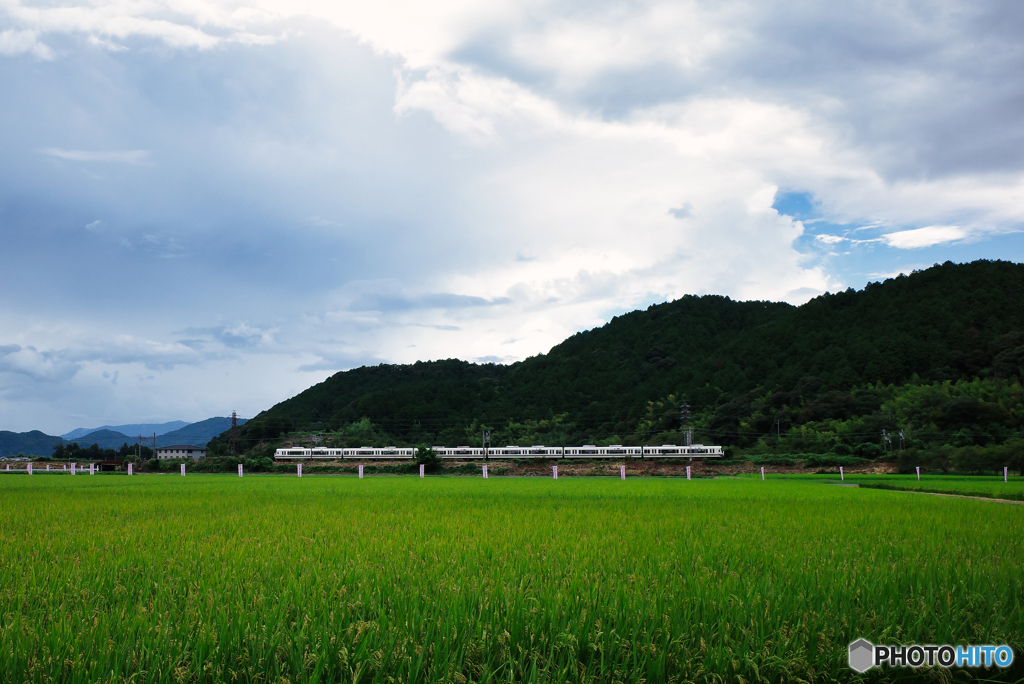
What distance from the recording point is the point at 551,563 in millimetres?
4949

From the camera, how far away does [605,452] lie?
56.6 m

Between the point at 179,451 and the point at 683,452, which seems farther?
the point at 179,451

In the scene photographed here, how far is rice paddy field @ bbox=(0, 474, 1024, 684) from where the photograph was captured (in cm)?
264

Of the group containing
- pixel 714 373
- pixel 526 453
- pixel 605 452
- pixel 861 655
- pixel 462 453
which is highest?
pixel 714 373

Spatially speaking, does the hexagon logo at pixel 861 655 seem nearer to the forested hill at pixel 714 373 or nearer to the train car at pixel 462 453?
the train car at pixel 462 453

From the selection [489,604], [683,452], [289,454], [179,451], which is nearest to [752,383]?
[683,452]

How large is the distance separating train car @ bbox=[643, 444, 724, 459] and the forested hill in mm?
17046

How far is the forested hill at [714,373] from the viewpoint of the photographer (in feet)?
229

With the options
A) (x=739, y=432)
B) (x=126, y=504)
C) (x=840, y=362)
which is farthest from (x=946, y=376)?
(x=126, y=504)

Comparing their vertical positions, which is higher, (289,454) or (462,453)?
(289,454)

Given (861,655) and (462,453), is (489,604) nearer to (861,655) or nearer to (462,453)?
(861,655)

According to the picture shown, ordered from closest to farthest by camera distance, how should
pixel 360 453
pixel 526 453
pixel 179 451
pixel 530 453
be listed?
pixel 526 453 < pixel 530 453 < pixel 360 453 < pixel 179 451

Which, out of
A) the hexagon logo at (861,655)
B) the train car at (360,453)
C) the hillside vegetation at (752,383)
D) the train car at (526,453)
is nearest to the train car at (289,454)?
the train car at (360,453)

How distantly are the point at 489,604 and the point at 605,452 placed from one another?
5498 centimetres
